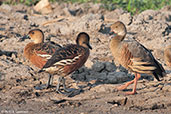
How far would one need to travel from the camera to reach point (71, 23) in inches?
423

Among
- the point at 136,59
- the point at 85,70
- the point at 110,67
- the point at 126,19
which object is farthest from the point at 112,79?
the point at 126,19

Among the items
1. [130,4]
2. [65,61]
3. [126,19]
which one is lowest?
[65,61]

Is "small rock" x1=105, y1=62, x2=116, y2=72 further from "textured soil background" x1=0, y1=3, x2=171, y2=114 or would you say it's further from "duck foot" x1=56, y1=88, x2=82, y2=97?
"duck foot" x1=56, y1=88, x2=82, y2=97

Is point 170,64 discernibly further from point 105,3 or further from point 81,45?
point 105,3

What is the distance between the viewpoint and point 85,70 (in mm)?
8375

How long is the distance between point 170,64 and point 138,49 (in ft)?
3.93

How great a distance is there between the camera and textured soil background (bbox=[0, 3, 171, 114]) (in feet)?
22.1

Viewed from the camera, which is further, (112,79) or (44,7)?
(44,7)

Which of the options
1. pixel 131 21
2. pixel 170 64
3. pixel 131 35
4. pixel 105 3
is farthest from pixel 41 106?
pixel 105 3

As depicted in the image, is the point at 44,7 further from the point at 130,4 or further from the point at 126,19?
the point at 126,19

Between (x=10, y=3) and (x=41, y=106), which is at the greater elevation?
(x=10, y=3)

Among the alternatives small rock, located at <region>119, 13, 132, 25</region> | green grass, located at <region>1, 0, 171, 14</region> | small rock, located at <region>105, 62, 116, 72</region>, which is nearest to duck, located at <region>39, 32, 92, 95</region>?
small rock, located at <region>105, 62, 116, 72</region>

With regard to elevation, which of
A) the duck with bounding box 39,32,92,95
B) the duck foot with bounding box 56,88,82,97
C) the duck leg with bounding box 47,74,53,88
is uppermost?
the duck with bounding box 39,32,92,95

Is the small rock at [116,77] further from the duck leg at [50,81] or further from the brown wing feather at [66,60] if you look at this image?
the duck leg at [50,81]
